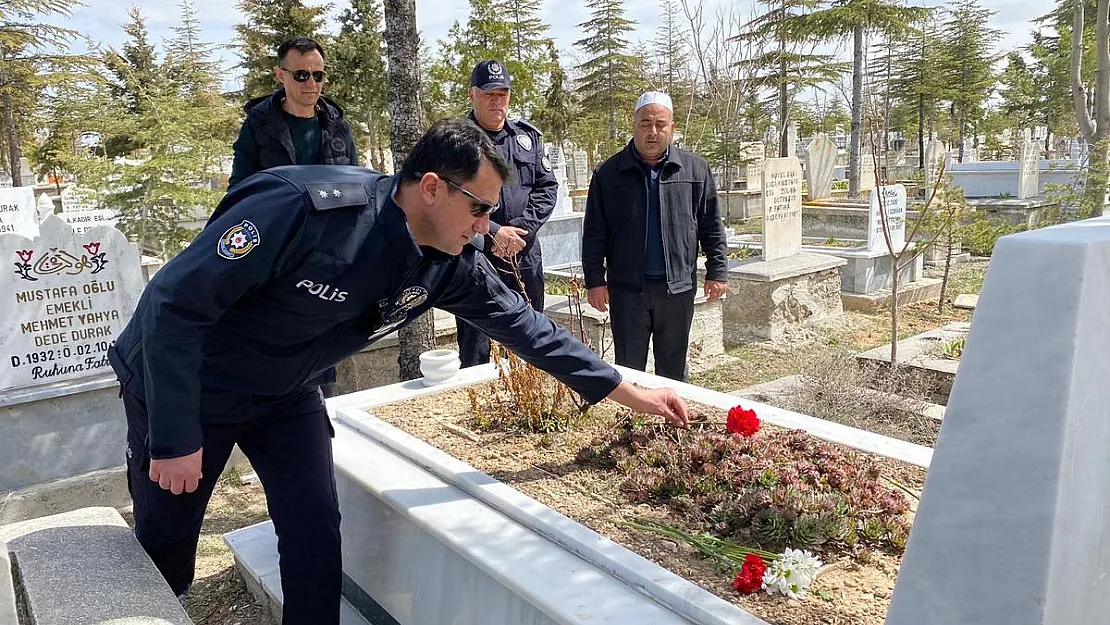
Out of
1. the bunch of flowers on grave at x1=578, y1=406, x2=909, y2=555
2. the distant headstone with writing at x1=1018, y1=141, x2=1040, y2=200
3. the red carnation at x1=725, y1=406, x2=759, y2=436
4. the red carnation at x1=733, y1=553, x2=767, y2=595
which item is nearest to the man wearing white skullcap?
the bunch of flowers on grave at x1=578, y1=406, x2=909, y2=555

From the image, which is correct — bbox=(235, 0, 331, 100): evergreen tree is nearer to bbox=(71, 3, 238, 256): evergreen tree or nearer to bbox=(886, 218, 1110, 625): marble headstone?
bbox=(71, 3, 238, 256): evergreen tree


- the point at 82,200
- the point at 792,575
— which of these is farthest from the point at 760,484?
the point at 82,200

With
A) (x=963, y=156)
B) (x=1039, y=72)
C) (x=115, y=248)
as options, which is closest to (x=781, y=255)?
(x=115, y=248)

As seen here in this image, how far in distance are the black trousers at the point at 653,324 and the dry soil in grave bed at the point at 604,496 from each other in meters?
1.03

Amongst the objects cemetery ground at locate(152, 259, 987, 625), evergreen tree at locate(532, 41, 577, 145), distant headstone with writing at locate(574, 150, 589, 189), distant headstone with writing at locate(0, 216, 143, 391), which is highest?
evergreen tree at locate(532, 41, 577, 145)

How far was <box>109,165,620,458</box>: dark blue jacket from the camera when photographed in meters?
1.74

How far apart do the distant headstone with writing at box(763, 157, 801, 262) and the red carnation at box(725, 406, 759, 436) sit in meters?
5.06

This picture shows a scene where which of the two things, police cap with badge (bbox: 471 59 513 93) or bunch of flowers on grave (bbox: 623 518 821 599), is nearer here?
bunch of flowers on grave (bbox: 623 518 821 599)

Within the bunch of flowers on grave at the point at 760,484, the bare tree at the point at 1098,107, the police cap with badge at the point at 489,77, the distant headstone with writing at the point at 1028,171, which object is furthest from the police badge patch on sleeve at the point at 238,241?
the distant headstone with writing at the point at 1028,171

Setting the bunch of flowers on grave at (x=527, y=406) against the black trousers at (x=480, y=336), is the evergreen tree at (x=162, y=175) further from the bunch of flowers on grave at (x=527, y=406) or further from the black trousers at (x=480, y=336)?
the bunch of flowers on grave at (x=527, y=406)

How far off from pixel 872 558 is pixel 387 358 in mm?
3813

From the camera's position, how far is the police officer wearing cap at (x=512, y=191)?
381cm

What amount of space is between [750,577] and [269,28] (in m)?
22.1

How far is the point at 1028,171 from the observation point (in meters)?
14.6
